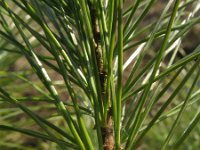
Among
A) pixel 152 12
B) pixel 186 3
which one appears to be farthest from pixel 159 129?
pixel 152 12

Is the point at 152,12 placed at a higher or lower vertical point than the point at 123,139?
higher

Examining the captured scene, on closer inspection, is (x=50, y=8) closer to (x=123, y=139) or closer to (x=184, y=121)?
(x=123, y=139)

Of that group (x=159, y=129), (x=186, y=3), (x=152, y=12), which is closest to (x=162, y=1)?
(x=152, y=12)

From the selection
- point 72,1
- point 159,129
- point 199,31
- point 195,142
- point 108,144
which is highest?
point 199,31

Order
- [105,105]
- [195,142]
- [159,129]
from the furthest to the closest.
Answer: [159,129], [195,142], [105,105]

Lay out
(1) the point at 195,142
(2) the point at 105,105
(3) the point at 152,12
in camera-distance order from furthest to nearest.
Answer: (3) the point at 152,12, (1) the point at 195,142, (2) the point at 105,105

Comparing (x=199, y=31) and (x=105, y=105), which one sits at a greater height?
(x=199, y=31)

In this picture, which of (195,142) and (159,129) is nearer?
(195,142)

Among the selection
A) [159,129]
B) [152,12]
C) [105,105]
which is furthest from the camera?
[152,12]

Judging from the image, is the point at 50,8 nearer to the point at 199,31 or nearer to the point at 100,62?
the point at 100,62

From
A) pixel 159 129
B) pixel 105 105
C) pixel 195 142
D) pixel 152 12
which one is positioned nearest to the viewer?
pixel 105 105
